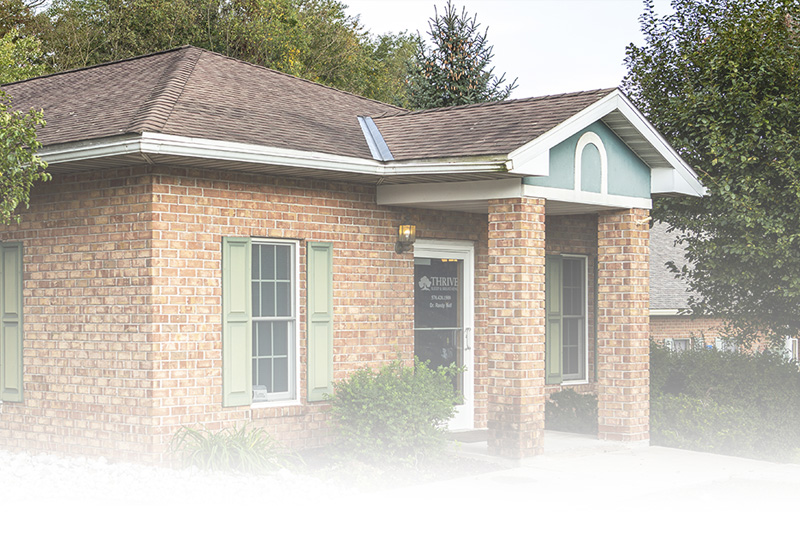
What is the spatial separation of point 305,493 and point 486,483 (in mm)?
1775

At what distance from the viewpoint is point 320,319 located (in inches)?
414

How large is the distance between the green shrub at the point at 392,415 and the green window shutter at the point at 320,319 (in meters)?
0.56

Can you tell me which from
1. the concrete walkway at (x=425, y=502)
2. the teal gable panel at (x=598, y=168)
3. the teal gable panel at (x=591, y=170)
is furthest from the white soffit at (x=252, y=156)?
the concrete walkway at (x=425, y=502)

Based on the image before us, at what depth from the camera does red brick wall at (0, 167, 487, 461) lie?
9227 millimetres

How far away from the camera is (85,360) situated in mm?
9750

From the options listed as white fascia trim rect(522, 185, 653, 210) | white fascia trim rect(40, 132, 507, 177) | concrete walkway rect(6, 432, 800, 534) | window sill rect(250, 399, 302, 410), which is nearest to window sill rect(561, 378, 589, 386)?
white fascia trim rect(522, 185, 653, 210)

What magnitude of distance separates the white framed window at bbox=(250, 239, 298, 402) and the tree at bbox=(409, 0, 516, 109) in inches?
470

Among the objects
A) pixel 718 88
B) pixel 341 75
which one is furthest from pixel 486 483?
pixel 341 75

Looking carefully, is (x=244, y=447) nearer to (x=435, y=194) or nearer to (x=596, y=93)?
(x=435, y=194)

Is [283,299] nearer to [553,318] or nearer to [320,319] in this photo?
[320,319]

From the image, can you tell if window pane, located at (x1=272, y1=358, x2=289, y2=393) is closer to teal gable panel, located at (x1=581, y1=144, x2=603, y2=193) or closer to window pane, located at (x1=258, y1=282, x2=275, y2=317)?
window pane, located at (x1=258, y1=282, x2=275, y2=317)

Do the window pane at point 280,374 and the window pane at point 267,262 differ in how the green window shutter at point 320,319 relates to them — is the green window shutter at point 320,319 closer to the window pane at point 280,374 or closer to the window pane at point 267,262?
the window pane at point 280,374

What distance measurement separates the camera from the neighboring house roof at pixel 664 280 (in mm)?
25625

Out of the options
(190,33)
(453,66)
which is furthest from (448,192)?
(190,33)
